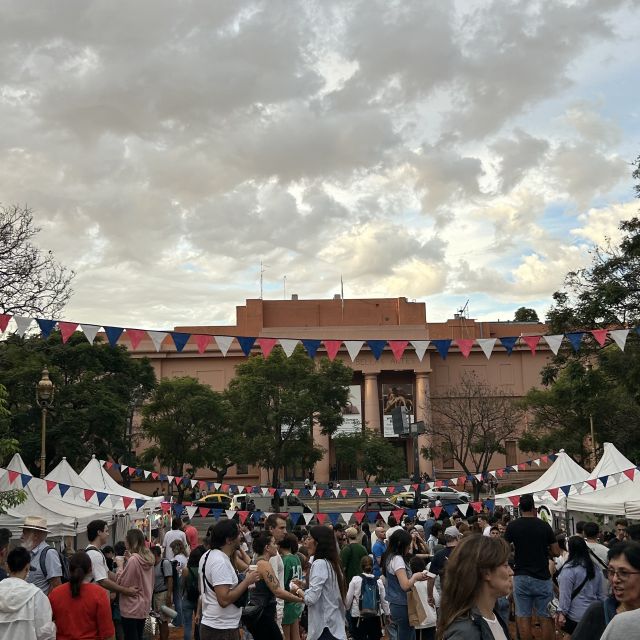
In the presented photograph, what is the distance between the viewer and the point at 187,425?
51906mm

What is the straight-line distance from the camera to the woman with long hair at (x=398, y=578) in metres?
8.36

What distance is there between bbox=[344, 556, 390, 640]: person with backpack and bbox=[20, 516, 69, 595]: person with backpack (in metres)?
3.15

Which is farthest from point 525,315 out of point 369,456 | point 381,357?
point 369,456

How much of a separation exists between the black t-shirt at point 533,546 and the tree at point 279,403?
1424 inches

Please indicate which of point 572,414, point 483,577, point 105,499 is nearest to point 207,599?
point 483,577

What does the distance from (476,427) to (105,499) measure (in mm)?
40246

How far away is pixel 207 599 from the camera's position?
6.70m

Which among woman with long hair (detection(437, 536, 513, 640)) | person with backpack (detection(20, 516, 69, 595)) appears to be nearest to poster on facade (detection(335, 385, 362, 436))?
person with backpack (detection(20, 516, 69, 595))

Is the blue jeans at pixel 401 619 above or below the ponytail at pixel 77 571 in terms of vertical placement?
below

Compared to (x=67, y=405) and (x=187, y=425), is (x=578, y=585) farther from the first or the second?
(x=187, y=425)

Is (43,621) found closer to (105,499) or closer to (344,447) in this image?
(105,499)

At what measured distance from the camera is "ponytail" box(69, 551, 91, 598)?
651cm

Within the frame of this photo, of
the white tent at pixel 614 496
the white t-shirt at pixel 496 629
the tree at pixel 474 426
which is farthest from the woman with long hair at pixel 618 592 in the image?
the tree at pixel 474 426

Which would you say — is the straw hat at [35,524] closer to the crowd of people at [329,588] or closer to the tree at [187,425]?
the crowd of people at [329,588]
